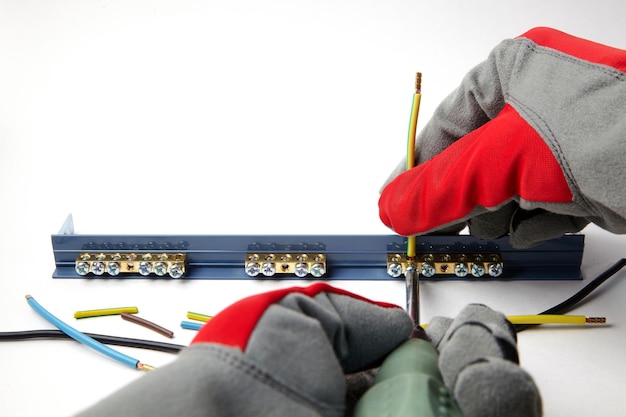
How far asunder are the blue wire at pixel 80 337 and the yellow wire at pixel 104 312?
0.05 meters

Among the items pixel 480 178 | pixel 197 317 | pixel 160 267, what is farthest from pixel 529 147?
pixel 160 267

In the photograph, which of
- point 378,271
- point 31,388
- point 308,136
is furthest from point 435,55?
point 31,388

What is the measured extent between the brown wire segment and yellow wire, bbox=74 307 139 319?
2 centimetres

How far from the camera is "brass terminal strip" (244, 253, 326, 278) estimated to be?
1818 mm

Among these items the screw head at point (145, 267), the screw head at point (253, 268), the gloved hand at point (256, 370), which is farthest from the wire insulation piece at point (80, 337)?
the gloved hand at point (256, 370)

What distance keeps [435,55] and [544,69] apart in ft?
3.70

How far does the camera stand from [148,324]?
66.4 inches

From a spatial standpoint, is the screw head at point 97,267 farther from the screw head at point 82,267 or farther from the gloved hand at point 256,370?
the gloved hand at point 256,370

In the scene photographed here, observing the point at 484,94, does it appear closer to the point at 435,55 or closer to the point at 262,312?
the point at 262,312

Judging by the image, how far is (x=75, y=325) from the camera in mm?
1702

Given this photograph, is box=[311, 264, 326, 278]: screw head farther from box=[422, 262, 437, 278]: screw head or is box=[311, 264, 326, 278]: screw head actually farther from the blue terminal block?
box=[422, 262, 437, 278]: screw head

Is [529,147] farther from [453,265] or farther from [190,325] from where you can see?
[190,325]

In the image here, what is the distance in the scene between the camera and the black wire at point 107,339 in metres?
1.61

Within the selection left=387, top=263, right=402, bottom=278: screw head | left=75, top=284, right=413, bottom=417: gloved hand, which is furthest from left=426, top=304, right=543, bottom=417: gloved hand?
left=387, top=263, right=402, bottom=278: screw head
